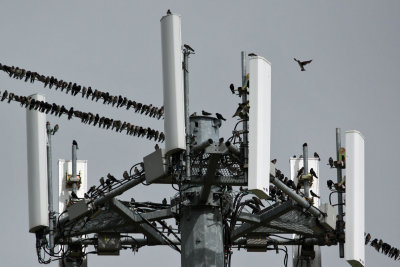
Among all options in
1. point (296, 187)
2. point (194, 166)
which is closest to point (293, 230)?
point (296, 187)

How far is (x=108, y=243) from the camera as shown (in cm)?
8756

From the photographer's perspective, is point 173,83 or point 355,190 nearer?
point 173,83

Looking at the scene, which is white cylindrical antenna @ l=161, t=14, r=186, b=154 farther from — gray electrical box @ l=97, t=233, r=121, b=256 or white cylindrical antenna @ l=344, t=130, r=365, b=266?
gray electrical box @ l=97, t=233, r=121, b=256

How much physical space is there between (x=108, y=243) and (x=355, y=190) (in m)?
11.3

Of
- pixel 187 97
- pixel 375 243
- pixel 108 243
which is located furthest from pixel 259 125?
pixel 108 243

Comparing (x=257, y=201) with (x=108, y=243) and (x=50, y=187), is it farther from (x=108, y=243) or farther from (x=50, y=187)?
(x=50, y=187)

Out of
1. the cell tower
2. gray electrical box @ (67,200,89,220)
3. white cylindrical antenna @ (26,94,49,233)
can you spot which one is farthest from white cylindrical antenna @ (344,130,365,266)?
white cylindrical antenna @ (26,94,49,233)

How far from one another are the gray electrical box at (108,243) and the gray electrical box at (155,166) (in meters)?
8.48

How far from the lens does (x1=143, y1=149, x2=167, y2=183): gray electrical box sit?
258ft

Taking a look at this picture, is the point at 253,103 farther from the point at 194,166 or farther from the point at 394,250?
the point at 394,250

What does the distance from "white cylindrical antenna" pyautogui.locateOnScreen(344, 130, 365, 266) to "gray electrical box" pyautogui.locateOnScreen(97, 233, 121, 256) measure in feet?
34.5

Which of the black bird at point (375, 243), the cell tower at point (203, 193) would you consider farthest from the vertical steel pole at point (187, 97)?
the black bird at point (375, 243)

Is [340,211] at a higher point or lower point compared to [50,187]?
lower

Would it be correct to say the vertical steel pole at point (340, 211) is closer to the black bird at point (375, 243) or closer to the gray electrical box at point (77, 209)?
the black bird at point (375, 243)
